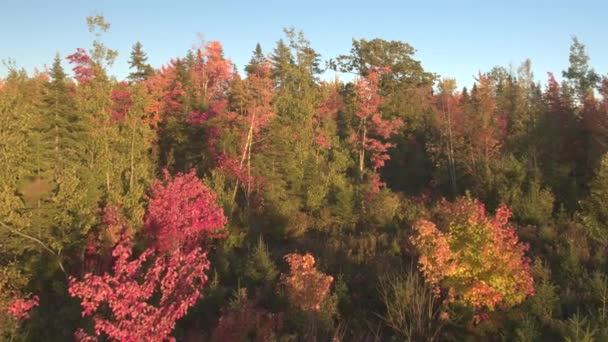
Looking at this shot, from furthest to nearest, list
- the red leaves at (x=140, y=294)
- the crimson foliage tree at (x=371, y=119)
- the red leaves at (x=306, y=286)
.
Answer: the crimson foliage tree at (x=371, y=119) → the red leaves at (x=306, y=286) → the red leaves at (x=140, y=294)

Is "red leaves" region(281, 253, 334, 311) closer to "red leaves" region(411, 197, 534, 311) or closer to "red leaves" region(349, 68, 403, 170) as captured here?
"red leaves" region(411, 197, 534, 311)

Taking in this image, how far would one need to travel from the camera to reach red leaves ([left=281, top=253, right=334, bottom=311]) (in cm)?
1538

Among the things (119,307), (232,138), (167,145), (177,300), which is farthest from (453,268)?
(167,145)

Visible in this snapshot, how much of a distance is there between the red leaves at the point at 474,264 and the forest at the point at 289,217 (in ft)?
0.20

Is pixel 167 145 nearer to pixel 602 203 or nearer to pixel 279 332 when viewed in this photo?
pixel 279 332

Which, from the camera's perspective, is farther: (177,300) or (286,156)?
(286,156)

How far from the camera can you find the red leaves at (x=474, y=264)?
14758mm

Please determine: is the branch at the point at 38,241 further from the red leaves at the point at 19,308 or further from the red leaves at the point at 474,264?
the red leaves at the point at 474,264

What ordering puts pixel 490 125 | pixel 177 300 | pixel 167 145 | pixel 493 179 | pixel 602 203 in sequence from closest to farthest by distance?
pixel 177 300, pixel 602 203, pixel 493 179, pixel 490 125, pixel 167 145

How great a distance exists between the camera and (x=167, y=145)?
3912 centimetres

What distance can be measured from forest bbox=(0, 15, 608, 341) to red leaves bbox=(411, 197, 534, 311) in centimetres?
6

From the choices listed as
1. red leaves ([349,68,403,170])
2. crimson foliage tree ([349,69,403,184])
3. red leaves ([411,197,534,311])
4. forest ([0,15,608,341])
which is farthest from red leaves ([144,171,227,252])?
red leaves ([349,68,403,170])

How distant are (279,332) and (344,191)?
1720 centimetres

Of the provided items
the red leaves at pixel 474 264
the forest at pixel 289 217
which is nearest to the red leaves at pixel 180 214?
the forest at pixel 289 217
